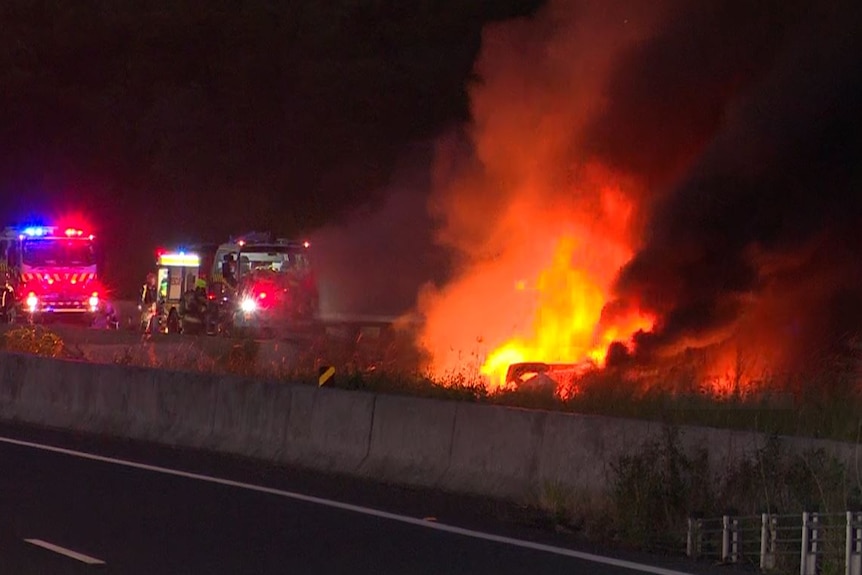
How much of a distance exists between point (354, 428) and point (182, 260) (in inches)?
860

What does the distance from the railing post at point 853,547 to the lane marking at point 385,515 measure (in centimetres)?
96

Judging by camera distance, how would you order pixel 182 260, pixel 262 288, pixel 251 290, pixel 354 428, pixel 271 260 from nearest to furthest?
pixel 354 428 → pixel 251 290 → pixel 262 288 → pixel 271 260 → pixel 182 260

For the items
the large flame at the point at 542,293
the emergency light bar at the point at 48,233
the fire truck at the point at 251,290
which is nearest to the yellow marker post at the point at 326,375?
the large flame at the point at 542,293

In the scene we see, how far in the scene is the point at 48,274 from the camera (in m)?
37.8

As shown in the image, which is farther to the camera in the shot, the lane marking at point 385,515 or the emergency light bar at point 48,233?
the emergency light bar at point 48,233

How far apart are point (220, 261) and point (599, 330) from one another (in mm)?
12567

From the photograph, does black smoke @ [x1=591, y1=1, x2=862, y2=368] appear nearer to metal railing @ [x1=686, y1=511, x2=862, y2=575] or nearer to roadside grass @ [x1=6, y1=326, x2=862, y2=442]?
roadside grass @ [x1=6, y1=326, x2=862, y2=442]

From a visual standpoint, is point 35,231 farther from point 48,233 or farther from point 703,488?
point 703,488

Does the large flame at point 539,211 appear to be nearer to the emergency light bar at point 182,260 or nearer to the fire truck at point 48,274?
the emergency light bar at point 182,260

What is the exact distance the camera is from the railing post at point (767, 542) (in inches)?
372

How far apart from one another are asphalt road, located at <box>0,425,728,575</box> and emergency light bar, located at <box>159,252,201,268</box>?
20295mm

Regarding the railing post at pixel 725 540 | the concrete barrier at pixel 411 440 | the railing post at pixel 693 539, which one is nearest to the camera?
the railing post at pixel 725 540

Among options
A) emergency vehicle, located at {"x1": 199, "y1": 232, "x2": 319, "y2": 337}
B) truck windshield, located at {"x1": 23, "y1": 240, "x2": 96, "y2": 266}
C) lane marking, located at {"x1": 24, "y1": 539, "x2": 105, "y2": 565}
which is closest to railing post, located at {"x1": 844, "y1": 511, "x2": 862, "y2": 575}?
lane marking, located at {"x1": 24, "y1": 539, "x2": 105, "y2": 565}

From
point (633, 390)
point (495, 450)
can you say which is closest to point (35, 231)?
point (633, 390)
